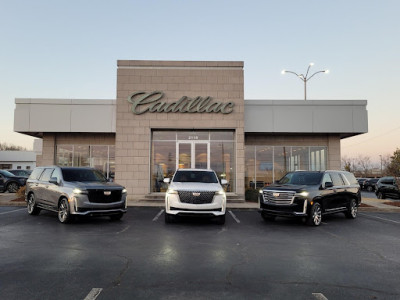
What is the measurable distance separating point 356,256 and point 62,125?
1724 cm

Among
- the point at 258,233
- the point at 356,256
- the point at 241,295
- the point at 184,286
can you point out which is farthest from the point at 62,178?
the point at 356,256

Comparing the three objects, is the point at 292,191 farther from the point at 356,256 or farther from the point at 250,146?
the point at 250,146

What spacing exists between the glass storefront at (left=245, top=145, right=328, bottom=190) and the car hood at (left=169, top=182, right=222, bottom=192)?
10.4 m

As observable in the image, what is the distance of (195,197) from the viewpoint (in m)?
9.76

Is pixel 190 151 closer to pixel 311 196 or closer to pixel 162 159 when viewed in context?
pixel 162 159

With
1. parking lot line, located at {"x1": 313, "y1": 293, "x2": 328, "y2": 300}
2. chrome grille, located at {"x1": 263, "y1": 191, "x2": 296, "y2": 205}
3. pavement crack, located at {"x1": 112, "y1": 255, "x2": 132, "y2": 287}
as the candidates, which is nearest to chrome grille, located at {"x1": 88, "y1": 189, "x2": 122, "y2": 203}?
pavement crack, located at {"x1": 112, "y1": 255, "x2": 132, "y2": 287}

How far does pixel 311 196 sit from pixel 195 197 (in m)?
3.84

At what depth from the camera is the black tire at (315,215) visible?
33.4 feet

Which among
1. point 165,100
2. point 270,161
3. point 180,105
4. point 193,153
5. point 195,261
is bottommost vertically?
point 195,261

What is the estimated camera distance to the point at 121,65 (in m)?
17.8

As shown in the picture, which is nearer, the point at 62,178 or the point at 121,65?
the point at 62,178

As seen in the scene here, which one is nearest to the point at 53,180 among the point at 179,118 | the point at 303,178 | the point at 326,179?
the point at 179,118

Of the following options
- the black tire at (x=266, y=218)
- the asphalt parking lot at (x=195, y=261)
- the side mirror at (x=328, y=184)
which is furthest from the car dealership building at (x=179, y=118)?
the asphalt parking lot at (x=195, y=261)

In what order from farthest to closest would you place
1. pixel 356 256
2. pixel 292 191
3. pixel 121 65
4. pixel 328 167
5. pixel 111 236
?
pixel 328 167, pixel 121 65, pixel 292 191, pixel 111 236, pixel 356 256
